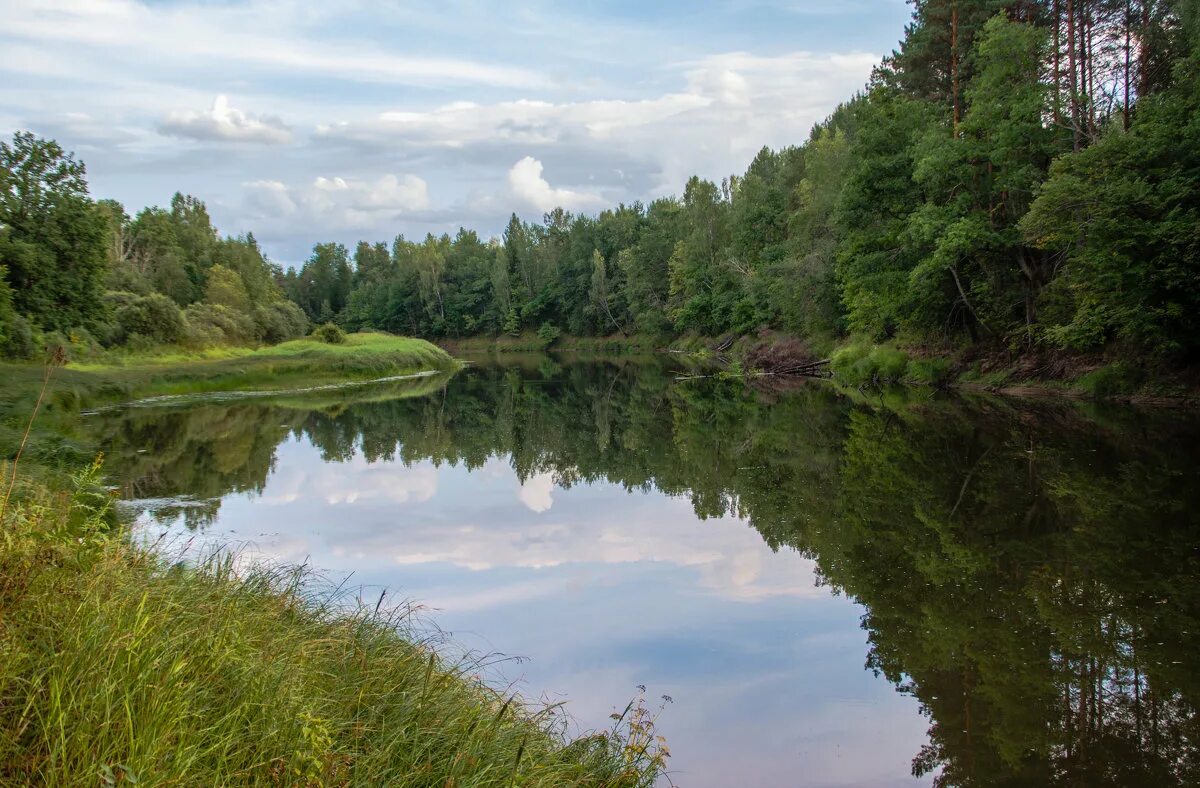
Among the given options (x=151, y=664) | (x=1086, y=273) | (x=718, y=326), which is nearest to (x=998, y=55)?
(x=1086, y=273)

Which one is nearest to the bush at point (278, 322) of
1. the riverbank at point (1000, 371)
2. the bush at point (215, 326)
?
the bush at point (215, 326)

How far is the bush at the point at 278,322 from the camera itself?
6575 cm

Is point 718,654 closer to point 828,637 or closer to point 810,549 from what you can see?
point 828,637

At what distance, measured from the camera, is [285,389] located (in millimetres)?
41312

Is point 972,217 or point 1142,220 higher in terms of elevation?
point 972,217

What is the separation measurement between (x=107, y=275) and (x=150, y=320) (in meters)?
14.5

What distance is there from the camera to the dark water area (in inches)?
261

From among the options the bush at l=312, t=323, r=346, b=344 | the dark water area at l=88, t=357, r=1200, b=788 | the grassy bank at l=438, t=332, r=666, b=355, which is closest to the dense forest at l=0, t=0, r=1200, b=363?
the dark water area at l=88, t=357, r=1200, b=788

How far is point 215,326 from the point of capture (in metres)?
51.5

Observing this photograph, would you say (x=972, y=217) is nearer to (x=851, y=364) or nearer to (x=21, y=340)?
(x=851, y=364)

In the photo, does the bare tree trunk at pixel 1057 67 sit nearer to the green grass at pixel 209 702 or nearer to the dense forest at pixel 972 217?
the dense forest at pixel 972 217

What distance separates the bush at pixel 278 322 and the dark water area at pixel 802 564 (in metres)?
43.0

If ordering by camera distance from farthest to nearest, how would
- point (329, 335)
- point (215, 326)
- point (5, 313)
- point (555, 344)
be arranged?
point (555, 344) < point (329, 335) < point (215, 326) < point (5, 313)

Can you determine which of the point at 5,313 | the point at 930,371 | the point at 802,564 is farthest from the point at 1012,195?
the point at 5,313
